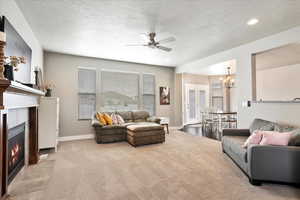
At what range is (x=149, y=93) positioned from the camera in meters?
6.34

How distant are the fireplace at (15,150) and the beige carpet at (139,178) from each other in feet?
0.50

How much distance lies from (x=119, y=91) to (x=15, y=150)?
3641 millimetres

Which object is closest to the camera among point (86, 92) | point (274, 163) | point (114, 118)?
point (274, 163)

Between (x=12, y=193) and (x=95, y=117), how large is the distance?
2999 millimetres

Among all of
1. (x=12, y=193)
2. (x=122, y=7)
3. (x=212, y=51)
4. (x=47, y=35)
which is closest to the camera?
(x=12, y=193)

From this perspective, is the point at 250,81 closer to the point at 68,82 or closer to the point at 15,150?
the point at 15,150

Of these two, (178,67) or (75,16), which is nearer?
(75,16)

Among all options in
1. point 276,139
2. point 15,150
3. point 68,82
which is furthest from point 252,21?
point 68,82

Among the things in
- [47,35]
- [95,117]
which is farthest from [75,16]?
[95,117]

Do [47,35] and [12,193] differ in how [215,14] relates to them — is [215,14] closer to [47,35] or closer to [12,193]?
[47,35]

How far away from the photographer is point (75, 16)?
2.64 meters

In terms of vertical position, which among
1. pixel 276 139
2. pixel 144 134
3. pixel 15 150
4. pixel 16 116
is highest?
pixel 16 116

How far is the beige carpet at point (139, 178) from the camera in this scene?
6.33 feet

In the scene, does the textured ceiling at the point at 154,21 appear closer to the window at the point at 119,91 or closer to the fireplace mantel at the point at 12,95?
the fireplace mantel at the point at 12,95
